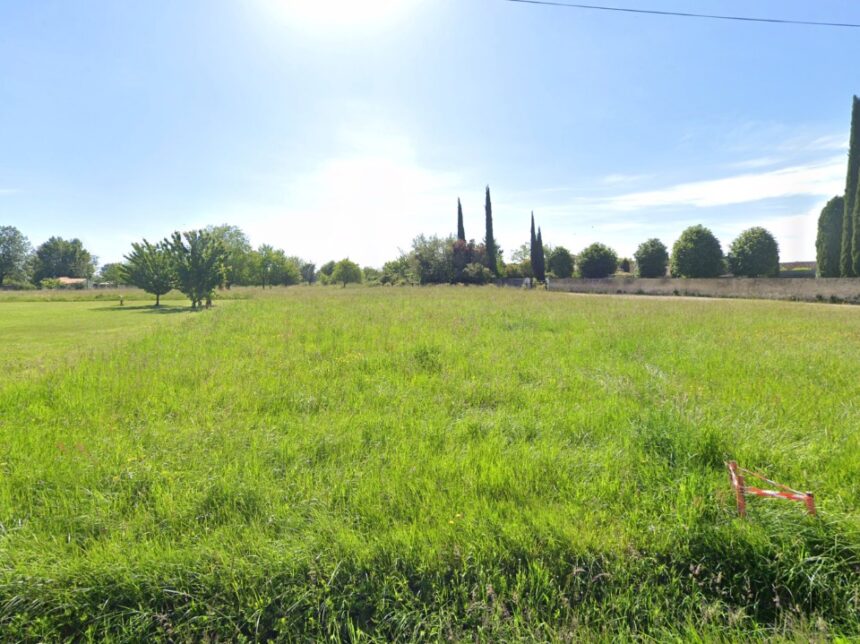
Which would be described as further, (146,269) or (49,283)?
(49,283)

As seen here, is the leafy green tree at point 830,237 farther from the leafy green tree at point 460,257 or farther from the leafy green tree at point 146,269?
the leafy green tree at point 146,269

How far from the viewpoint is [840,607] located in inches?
75.4

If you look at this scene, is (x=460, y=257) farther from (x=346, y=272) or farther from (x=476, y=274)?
(x=346, y=272)

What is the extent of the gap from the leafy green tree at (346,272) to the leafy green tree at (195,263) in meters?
30.0

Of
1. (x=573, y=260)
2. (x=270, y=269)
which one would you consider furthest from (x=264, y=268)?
(x=573, y=260)

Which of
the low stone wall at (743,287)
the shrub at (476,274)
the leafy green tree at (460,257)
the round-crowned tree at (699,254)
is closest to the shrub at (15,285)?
the leafy green tree at (460,257)

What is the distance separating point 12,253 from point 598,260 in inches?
4043

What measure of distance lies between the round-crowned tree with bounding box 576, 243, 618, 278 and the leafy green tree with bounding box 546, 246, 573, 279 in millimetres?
4637

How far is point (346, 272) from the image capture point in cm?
6241

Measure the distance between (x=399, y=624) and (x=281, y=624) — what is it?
59cm

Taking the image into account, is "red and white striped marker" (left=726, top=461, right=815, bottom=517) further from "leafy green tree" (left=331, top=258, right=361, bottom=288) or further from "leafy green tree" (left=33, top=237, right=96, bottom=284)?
"leafy green tree" (left=33, top=237, right=96, bottom=284)

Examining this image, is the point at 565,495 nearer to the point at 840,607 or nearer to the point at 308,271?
the point at 840,607

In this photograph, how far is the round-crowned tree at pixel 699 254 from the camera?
32.0 metres

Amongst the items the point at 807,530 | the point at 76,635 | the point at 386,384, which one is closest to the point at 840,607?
the point at 807,530
